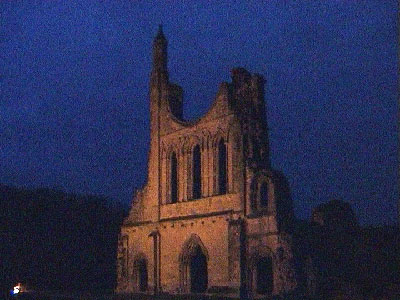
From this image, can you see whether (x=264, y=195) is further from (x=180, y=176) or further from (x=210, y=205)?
(x=180, y=176)

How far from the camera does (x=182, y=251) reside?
2462 cm

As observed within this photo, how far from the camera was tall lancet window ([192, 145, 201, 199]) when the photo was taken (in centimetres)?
2533

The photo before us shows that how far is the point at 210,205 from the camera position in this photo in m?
23.9

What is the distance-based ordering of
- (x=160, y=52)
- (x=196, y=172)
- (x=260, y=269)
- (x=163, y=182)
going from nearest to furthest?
(x=260, y=269) → (x=196, y=172) → (x=163, y=182) → (x=160, y=52)

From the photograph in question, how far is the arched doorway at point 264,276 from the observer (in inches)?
853

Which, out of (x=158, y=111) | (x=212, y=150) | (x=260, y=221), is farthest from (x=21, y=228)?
(x=260, y=221)

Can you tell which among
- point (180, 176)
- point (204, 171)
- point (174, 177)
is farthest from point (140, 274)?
point (204, 171)

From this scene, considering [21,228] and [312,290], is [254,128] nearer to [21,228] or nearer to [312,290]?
[312,290]

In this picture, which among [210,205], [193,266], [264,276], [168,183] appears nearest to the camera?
[264,276]

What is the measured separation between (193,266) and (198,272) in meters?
0.41

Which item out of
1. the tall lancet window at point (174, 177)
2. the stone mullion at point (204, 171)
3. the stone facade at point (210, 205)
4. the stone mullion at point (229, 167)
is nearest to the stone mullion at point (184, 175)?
the stone facade at point (210, 205)

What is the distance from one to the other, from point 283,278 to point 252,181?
3.89 m

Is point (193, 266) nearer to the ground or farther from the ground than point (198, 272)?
farther from the ground

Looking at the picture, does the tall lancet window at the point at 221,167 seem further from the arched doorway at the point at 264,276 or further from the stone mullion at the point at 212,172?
the arched doorway at the point at 264,276
